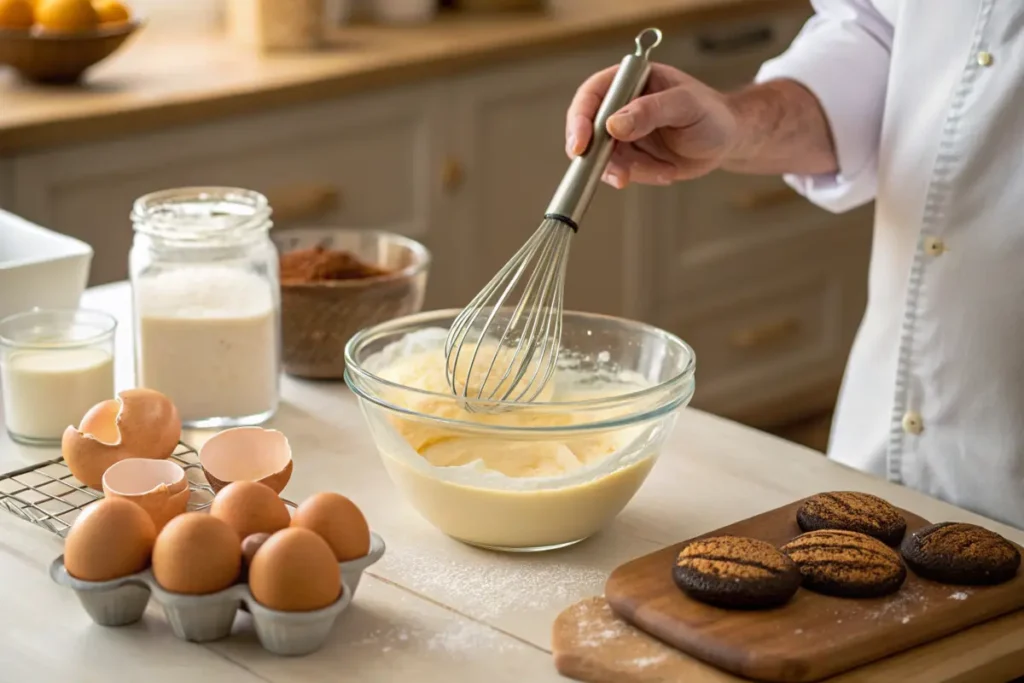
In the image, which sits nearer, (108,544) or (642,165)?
(108,544)

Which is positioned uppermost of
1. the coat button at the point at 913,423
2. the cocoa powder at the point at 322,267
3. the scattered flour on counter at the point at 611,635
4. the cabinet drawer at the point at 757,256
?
the cocoa powder at the point at 322,267

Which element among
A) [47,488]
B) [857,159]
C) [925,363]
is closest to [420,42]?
[857,159]

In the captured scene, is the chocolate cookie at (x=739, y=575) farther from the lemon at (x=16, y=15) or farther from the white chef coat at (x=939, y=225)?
the lemon at (x=16, y=15)

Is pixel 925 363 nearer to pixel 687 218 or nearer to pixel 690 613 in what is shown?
pixel 690 613

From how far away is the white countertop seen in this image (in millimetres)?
840

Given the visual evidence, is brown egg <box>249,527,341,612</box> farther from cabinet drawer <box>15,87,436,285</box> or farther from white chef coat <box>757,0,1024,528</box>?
cabinet drawer <box>15,87,436,285</box>

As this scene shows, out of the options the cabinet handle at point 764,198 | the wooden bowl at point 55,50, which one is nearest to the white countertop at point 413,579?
the wooden bowl at point 55,50

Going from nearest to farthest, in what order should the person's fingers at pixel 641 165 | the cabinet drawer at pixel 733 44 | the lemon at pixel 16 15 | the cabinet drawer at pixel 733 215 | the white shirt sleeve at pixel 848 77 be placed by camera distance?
the person's fingers at pixel 641 165
the white shirt sleeve at pixel 848 77
the lemon at pixel 16 15
the cabinet drawer at pixel 733 44
the cabinet drawer at pixel 733 215

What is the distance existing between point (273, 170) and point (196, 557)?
1.42 meters

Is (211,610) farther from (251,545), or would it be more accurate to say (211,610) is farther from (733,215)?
(733,215)

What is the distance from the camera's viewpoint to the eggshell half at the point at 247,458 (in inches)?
39.2

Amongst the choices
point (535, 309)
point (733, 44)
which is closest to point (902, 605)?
point (535, 309)

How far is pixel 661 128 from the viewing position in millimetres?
1292

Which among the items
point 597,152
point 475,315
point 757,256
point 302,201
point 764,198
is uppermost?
point 597,152
